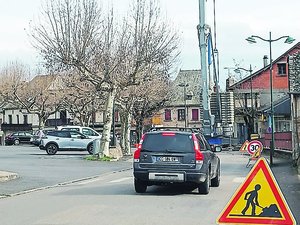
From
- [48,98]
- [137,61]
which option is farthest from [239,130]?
[137,61]

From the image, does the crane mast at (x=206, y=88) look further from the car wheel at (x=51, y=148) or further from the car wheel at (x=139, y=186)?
the car wheel at (x=51, y=148)

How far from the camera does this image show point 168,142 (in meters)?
16.8

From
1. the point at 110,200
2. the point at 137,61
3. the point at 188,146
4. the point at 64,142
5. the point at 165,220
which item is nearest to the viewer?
the point at 165,220

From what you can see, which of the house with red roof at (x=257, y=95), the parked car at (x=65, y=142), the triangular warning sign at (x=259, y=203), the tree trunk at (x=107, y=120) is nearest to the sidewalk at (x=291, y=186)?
the triangular warning sign at (x=259, y=203)

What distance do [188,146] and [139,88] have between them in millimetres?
29383

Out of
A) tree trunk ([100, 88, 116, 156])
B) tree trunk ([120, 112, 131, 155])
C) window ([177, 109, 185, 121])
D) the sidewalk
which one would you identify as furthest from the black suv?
window ([177, 109, 185, 121])

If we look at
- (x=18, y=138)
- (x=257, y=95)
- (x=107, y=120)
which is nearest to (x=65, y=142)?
(x=107, y=120)

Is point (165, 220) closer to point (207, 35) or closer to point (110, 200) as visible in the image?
point (110, 200)

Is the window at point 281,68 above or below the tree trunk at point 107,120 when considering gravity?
above

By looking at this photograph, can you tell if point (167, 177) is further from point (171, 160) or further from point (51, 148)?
point (51, 148)

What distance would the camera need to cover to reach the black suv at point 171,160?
16.5 meters

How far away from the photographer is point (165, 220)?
12055 mm

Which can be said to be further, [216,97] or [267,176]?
[216,97]

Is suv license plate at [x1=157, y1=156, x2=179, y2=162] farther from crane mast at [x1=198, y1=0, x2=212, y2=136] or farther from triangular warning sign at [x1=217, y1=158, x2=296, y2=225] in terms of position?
triangular warning sign at [x1=217, y1=158, x2=296, y2=225]
